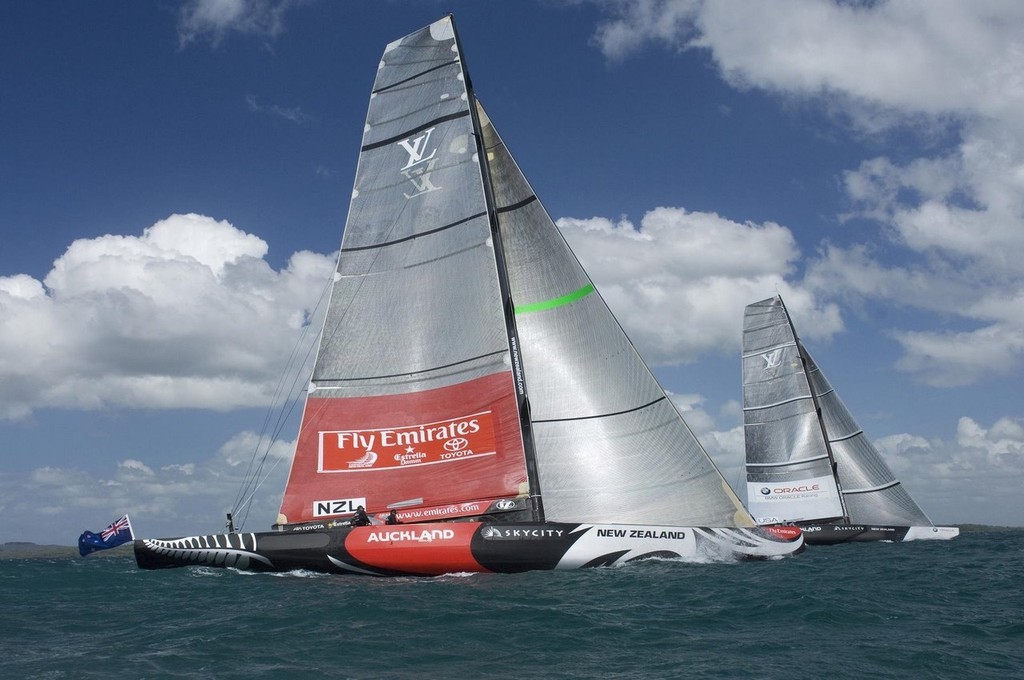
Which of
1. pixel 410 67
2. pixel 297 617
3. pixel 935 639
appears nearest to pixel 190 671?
pixel 297 617

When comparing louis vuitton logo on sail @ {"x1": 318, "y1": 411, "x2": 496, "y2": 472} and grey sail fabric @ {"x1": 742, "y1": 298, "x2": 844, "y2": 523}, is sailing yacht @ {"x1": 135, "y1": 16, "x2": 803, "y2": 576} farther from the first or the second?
grey sail fabric @ {"x1": 742, "y1": 298, "x2": 844, "y2": 523}

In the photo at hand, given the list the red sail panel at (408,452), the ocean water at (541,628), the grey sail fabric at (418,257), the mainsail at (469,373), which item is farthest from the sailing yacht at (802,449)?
the red sail panel at (408,452)

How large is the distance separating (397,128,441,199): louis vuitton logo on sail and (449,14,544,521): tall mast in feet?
3.66

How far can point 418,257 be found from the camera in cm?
1841

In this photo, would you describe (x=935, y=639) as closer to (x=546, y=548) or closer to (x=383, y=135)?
(x=546, y=548)

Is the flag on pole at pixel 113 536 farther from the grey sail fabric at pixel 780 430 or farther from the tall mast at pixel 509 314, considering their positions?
the grey sail fabric at pixel 780 430

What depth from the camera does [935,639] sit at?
371 inches

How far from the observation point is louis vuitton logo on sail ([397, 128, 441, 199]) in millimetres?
18984

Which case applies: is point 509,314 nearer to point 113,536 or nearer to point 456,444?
point 456,444

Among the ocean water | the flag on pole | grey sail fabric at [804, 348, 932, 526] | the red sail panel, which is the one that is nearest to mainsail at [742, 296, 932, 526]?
grey sail fabric at [804, 348, 932, 526]

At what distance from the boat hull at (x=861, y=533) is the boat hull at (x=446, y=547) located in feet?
64.6

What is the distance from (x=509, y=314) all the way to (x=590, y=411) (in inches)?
106

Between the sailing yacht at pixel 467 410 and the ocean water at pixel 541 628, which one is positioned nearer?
the ocean water at pixel 541 628

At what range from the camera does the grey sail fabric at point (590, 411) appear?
1622cm
